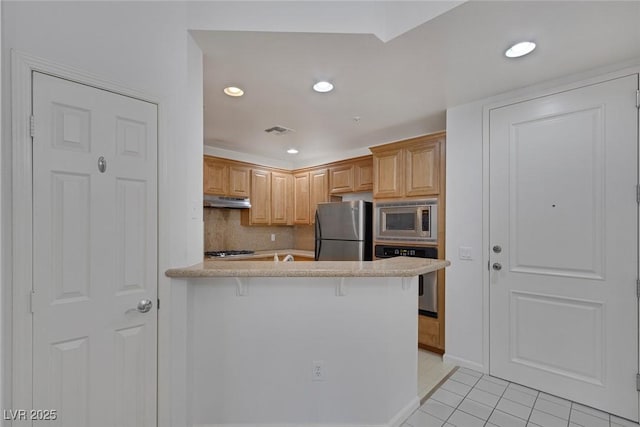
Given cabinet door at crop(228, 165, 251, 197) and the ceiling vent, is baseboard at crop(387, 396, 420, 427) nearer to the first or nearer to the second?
the ceiling vent

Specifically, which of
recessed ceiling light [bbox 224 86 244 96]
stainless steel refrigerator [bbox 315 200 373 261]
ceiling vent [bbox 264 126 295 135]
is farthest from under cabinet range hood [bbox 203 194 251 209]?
recessed ceiling light [bbox 224 86 244 96]

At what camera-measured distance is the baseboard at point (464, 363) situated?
2.55 meters

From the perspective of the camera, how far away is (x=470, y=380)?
2443 millimetres

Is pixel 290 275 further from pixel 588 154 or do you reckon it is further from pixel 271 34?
pixel 588 154

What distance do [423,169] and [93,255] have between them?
2.77 meters

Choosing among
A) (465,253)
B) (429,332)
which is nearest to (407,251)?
(465,253)

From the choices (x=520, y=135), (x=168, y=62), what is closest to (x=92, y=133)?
(x=168, y=62)

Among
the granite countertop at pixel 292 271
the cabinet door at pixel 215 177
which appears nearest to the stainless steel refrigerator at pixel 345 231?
the cabinet door at pixel 215 177

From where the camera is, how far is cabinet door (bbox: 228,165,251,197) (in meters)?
4.14

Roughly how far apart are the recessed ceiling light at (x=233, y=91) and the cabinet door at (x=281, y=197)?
228cm

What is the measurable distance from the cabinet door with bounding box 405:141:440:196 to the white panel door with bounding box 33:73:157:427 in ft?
7.95

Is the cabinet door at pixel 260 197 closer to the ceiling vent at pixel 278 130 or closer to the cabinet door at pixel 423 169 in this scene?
the ceiling vent at pixel 278 130

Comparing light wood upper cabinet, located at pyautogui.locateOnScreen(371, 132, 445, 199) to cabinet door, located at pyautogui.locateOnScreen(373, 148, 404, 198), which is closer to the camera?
light wood upper cabinet, located at pyautogui.locateOnScreen(371, 132, 445, 199)

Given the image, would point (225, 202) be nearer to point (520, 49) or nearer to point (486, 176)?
point (486, 176)
